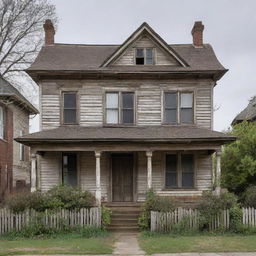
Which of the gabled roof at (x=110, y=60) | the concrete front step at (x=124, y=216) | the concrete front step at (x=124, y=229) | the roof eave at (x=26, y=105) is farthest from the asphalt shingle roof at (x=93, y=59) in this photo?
the concrete front step at (x=124, y=229)

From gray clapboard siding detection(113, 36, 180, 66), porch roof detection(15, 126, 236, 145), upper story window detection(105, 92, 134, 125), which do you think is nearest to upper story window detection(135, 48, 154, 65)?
gray clapboard siding detection(113, 36, 180, 66)

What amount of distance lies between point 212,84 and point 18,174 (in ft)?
51.8

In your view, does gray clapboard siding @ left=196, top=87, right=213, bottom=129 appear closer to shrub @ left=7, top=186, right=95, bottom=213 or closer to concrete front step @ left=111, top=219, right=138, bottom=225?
concrete front step @ left=111, top=219, right=138, bottom=225

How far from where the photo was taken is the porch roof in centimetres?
2030

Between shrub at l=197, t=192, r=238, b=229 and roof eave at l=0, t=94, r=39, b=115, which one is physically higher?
roof eave at l=0, t=94, r=39, b=115

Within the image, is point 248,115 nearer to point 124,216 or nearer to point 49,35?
point 49,35

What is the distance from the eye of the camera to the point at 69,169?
74.2ft

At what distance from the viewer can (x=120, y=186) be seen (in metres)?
22.6

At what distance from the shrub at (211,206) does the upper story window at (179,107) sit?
5.30 metres

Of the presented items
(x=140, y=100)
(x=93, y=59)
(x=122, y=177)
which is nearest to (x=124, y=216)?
(x=122, y=177)

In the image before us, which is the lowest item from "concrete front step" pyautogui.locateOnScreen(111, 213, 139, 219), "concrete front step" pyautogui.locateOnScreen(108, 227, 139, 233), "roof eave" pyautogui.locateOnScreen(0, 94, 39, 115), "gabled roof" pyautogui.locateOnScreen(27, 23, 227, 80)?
"concrete front step" pyautogui.locateOnScreen(108, 227, 139, 233)

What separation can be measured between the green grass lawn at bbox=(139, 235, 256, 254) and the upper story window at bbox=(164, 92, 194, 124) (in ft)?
23.1

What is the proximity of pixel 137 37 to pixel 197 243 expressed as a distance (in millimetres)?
11254

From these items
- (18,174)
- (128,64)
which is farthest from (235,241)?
(18,174)
